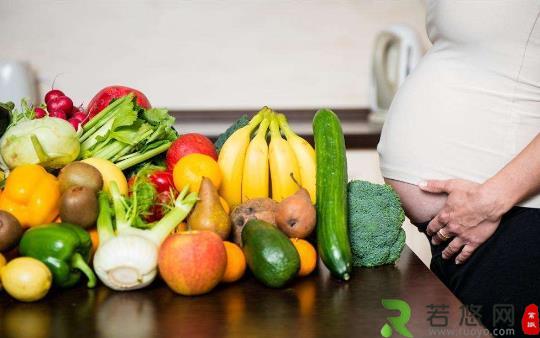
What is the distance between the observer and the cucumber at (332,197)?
2.96 ft

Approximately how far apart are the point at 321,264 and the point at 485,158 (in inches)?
14.3

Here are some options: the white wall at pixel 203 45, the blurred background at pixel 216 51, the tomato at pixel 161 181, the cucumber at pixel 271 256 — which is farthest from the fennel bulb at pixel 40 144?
the white wall at pixel 203 45

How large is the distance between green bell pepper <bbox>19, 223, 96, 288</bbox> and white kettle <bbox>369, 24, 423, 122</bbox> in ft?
5.69

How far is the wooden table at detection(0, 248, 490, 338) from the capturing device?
0.73m

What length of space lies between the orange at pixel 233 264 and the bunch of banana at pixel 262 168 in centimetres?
19

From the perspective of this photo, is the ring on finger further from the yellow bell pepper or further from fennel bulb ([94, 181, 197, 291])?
the yellow bell pepper

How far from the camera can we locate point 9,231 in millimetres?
870

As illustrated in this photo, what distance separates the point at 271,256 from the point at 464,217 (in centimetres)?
39

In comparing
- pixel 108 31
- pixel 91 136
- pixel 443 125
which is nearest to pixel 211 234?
pixel 91 136

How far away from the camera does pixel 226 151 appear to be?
1.08 metres

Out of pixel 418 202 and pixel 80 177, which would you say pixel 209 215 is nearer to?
pixel 80 177

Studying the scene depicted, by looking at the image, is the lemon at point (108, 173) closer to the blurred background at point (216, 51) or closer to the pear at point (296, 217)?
the pear at point (296, 217)

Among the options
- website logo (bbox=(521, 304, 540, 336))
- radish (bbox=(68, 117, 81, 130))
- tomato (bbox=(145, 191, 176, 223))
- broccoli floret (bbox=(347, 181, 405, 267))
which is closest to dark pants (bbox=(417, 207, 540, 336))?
website logo (bbox=(521, 304, 540, 336))

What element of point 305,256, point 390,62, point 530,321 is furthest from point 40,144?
point 390,62
